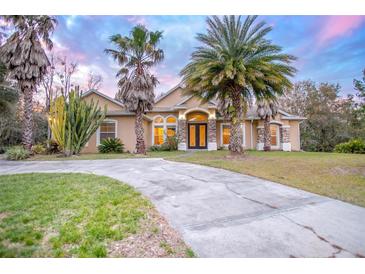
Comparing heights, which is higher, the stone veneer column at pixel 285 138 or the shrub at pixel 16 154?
the stone veneer column at pixel 285 138

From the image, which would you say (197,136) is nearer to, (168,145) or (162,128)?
(168,145)

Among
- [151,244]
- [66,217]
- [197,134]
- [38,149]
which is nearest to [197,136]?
[197,134]

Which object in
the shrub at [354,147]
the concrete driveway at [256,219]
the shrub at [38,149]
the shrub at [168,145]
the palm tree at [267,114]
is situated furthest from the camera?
the shrub at [168,145]

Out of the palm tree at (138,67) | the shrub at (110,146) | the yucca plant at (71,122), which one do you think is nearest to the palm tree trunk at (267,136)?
the palm tree at (138,67)

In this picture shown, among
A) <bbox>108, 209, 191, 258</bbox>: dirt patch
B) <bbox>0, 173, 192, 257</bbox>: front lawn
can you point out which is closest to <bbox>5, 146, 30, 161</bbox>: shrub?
<bbox>0, 173, 192, 257</bbox>: front lawn

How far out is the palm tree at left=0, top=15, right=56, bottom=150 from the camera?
12703 mm

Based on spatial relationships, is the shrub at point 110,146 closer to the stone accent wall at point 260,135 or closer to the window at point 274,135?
the stone accent wall at point 260,135

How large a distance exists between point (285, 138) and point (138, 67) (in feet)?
48.9

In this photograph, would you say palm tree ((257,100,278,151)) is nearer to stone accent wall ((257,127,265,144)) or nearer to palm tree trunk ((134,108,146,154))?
stone accent wall ((257,127,265,144))

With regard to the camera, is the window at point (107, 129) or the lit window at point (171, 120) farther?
the lit window at point (171, 120)

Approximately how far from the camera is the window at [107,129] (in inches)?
690

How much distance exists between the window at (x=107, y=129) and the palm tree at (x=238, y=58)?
349 inches
